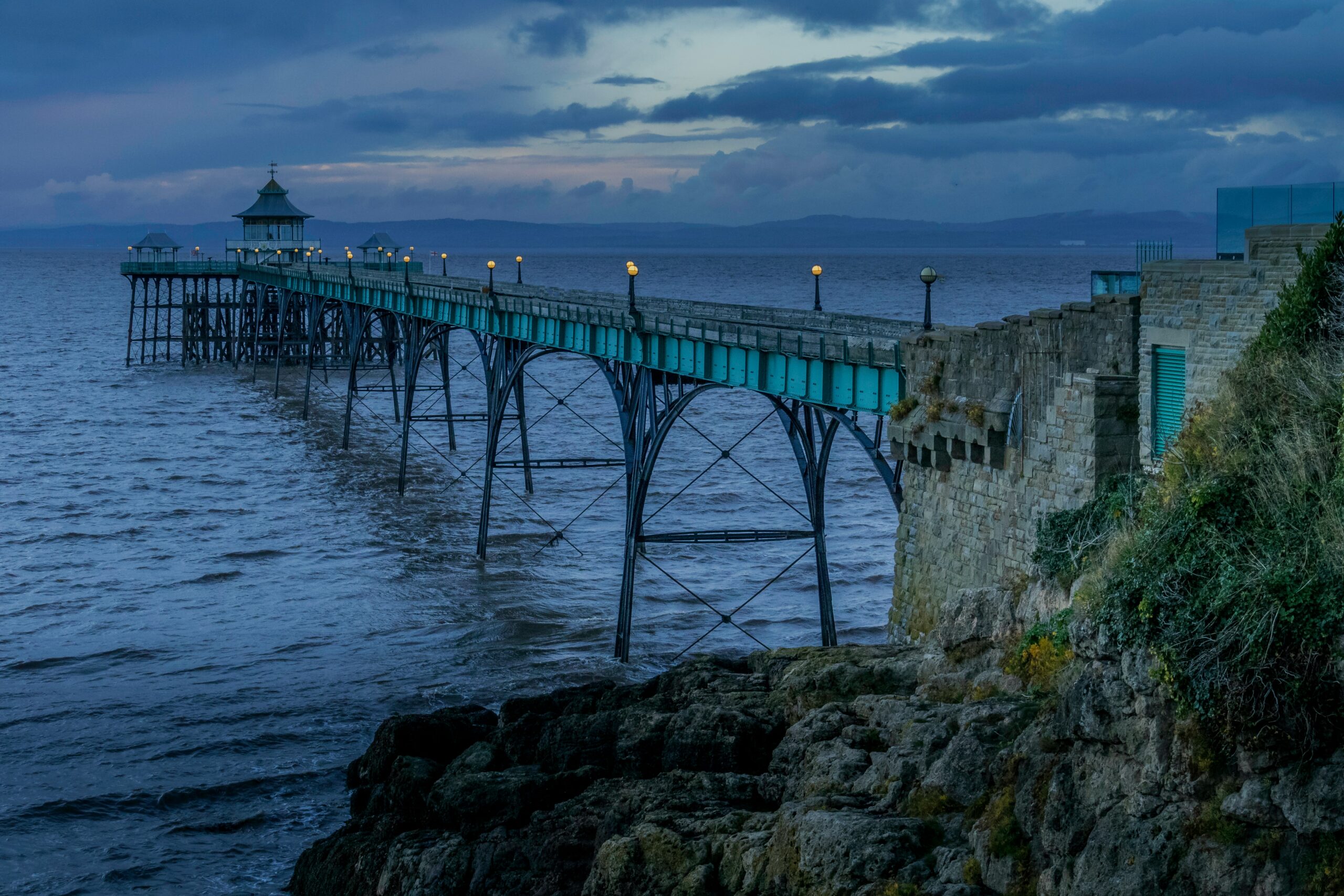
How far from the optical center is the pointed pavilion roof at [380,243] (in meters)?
109

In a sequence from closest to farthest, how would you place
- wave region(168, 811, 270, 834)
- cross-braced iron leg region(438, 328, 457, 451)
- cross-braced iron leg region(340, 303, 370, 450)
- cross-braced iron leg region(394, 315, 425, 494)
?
wave region(168, 811, 270, 834) → cross-braced iron leg region(394, 315, 425, 494) → cross-braced iron leg region(438, 328, 457, 451) → cross-braced iron leg region(340, 303, 370, 450)

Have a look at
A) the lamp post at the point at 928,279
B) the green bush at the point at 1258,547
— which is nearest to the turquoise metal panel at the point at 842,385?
the lamp post at the point at 928,279

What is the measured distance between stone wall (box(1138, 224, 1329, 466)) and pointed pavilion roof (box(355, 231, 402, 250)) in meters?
91.6

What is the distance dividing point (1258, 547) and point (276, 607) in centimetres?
2722

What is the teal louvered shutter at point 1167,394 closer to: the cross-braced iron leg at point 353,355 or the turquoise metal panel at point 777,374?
the turquoise metal panel at point 777,374

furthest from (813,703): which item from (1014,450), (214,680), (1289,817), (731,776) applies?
(214,680)

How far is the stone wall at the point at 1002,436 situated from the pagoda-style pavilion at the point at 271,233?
3393 inches

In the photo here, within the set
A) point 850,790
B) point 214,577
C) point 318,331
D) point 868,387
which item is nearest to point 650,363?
point 868,387

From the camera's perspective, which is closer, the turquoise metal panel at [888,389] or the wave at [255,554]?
the turquoise metal panel at [888,389]

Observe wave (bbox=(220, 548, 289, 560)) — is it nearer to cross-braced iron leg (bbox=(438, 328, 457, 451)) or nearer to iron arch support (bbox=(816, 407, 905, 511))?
cross-braced iron leg (bbox=(438, 328, 457, 451))

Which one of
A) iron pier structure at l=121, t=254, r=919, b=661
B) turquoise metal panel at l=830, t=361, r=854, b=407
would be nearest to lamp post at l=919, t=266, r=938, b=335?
iron pier structure at l=121, t=254, r=919, b=661

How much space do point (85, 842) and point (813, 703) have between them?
38.7 feet

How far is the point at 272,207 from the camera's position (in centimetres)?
10712

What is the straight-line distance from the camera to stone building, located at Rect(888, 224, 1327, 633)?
18406mm
